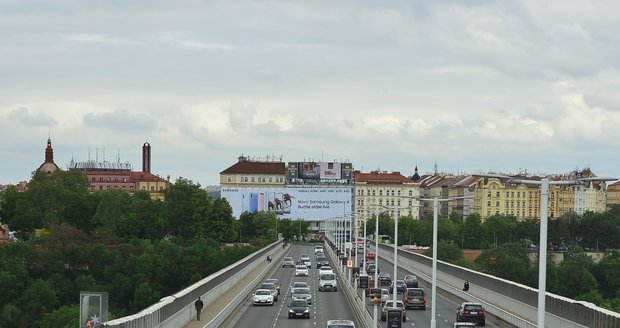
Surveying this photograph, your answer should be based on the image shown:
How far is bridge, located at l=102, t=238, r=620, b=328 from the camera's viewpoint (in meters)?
46.8

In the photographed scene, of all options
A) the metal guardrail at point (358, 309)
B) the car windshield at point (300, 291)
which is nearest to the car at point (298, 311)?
the metal guardrail at point (358, 309)

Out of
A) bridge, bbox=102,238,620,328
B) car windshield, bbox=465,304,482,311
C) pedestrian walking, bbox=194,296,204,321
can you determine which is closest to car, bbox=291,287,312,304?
bridge, bbox=102,238,620,328

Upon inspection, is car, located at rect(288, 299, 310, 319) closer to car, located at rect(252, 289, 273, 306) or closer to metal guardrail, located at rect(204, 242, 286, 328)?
metal guardrail, located at rect(204, 242, 286, 328)

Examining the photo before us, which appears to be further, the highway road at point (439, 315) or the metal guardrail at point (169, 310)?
the highway road at point (439, 315)

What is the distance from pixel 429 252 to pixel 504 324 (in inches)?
4659

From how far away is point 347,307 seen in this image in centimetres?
8069

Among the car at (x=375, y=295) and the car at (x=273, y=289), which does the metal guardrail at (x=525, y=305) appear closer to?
the car at (x=375, y=295)

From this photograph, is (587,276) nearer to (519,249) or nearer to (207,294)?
(519,249)

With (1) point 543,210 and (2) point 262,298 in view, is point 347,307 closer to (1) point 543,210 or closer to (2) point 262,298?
(2) point 262,298

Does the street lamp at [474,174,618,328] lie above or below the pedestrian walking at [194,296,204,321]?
above

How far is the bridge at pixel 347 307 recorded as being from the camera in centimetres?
4675

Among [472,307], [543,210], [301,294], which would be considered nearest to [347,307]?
[301,294]

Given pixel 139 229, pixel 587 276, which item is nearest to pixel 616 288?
pixel 587 276

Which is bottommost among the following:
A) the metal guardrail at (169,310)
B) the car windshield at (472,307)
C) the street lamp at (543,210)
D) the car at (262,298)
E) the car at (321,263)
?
the car at (321,263)
